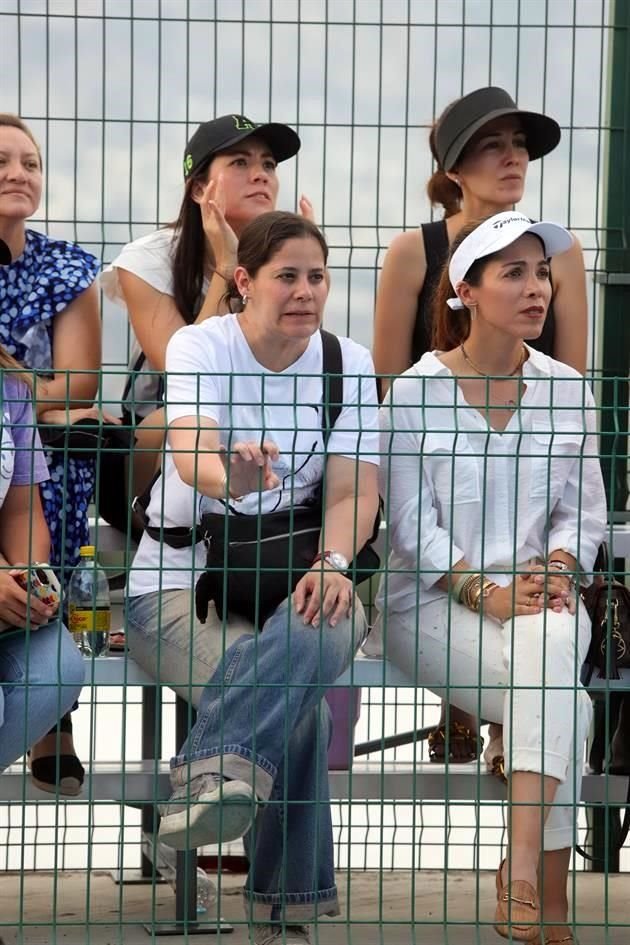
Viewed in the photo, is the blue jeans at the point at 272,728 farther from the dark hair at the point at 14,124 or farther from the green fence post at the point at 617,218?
the green fence post at the point at 617,218

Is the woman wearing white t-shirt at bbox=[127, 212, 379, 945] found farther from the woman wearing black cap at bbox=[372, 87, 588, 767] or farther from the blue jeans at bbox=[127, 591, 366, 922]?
the woman wearing black cap at bbox=[372, 87, 588, 767]

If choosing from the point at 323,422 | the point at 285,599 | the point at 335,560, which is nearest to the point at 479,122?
the point at 323,422

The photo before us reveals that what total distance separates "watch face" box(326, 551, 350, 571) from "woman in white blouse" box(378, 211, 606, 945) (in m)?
0.14

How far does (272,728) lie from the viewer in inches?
160

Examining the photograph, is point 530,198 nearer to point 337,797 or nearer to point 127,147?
point 127,147

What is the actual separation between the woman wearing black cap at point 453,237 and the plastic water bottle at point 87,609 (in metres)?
1.05

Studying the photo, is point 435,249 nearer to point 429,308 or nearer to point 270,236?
point 429,308

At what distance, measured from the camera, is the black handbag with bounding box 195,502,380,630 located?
416 centimetres

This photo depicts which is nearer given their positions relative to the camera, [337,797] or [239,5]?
[337,797]

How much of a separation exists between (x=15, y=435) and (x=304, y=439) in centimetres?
69

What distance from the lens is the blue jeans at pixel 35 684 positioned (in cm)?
411

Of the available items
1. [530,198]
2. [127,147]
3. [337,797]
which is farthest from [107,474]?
[530,198]

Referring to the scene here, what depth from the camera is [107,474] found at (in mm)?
4941

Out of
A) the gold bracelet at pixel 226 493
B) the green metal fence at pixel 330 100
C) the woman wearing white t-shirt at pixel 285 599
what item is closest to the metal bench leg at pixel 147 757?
the green metal fence at pixel 330 100
